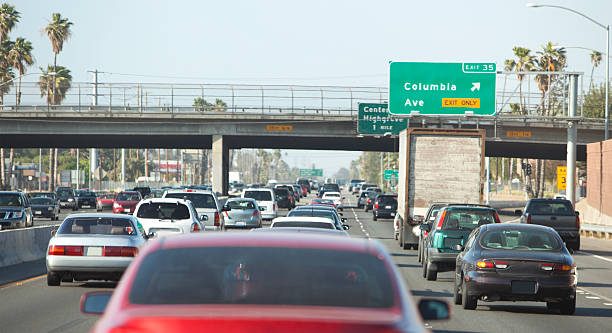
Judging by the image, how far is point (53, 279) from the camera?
59.1ft

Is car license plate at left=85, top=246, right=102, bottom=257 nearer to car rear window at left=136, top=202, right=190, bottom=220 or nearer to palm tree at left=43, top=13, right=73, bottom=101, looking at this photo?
car rear window at left=136, top=202, right=190, bottom=220

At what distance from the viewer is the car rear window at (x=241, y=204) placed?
38.9 metres

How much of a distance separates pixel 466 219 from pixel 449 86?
24195mm

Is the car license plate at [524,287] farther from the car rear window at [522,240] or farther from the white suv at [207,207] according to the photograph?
the white suv at [207,207]

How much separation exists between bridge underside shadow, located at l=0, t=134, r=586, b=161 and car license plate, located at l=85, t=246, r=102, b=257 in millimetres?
46136

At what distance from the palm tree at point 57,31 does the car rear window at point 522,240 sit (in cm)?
8411

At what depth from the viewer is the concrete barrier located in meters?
22.7

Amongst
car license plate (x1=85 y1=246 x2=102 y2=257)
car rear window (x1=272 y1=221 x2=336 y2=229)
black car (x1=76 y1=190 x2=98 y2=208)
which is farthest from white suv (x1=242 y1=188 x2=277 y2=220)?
car rear window (x1=272 y1=221 x2=336 y2=229)

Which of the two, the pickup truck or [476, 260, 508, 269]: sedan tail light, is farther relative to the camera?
the pickup truck

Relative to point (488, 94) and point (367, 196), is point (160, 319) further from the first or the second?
point (367, 196)

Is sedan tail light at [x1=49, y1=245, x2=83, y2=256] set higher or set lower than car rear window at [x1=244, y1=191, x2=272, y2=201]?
higher

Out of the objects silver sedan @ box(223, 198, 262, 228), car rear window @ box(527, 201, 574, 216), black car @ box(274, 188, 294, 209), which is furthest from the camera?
black car @ box(274, 188, 294, 209)

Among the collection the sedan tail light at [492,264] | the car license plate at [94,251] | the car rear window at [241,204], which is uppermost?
the sedan tail light at [492,264]

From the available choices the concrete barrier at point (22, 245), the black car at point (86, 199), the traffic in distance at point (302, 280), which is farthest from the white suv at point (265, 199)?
the traffic in distance at point (302, 280)
